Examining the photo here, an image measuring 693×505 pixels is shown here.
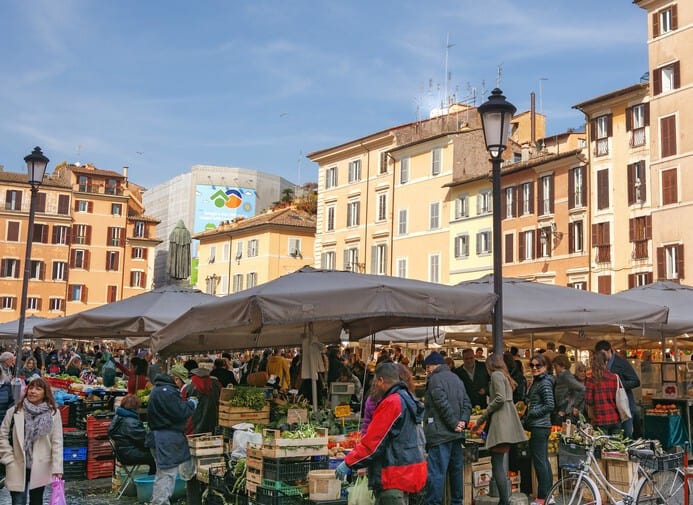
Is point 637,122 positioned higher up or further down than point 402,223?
higher up

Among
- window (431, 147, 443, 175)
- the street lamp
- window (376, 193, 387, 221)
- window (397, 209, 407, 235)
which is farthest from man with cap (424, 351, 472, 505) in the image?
window (376, 193, 387, 221)

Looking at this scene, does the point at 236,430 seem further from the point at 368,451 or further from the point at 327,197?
the point at 327,197

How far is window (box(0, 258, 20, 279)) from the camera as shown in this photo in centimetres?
6794

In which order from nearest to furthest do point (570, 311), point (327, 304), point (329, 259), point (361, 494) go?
point (361, 494)
point (327, 304)
point (570, 311)
point (329, 259)

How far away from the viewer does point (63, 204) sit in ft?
228

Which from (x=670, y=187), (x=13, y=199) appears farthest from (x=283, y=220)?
(x=670, y=187)

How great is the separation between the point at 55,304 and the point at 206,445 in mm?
63094

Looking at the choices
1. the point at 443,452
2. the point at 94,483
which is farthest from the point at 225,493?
the point at 94,483

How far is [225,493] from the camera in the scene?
352 inches

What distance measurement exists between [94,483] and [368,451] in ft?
22.7

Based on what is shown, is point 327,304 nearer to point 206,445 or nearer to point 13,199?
point 206,445

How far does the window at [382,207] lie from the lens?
169ft

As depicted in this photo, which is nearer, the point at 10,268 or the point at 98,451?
the point at 98,451

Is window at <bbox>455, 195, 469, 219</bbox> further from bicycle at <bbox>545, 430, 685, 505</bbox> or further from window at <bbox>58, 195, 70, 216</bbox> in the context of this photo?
window at <bbox>58, 195, 70, 216</bbox>
